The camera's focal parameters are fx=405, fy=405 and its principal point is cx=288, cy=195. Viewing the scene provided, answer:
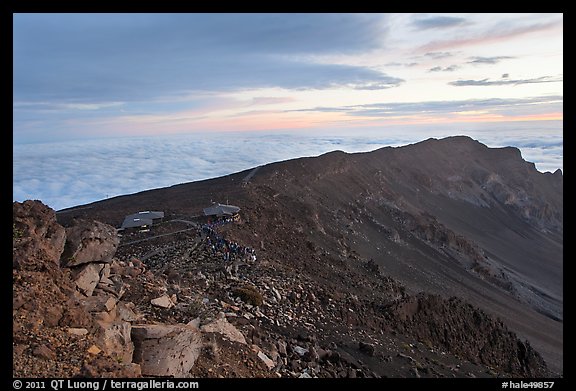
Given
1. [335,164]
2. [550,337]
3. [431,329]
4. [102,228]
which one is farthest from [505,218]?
[102,228]

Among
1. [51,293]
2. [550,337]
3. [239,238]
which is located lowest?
[550,337]

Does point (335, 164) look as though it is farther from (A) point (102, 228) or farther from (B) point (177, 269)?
(A) point (102, 228)

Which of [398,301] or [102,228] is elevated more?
[102,228]

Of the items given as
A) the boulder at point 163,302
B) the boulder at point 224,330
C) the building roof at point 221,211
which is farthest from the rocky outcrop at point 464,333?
the building roof at point 221,211

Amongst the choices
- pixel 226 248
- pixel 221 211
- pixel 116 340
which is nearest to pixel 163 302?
pixel 116 340

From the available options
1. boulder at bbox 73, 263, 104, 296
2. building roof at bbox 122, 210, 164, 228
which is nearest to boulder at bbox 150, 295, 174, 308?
boulder at bbox 73, 263, 104, 296

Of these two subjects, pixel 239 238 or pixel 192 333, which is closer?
pixel 192 333

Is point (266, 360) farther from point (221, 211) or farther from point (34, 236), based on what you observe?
point (221, 211)
